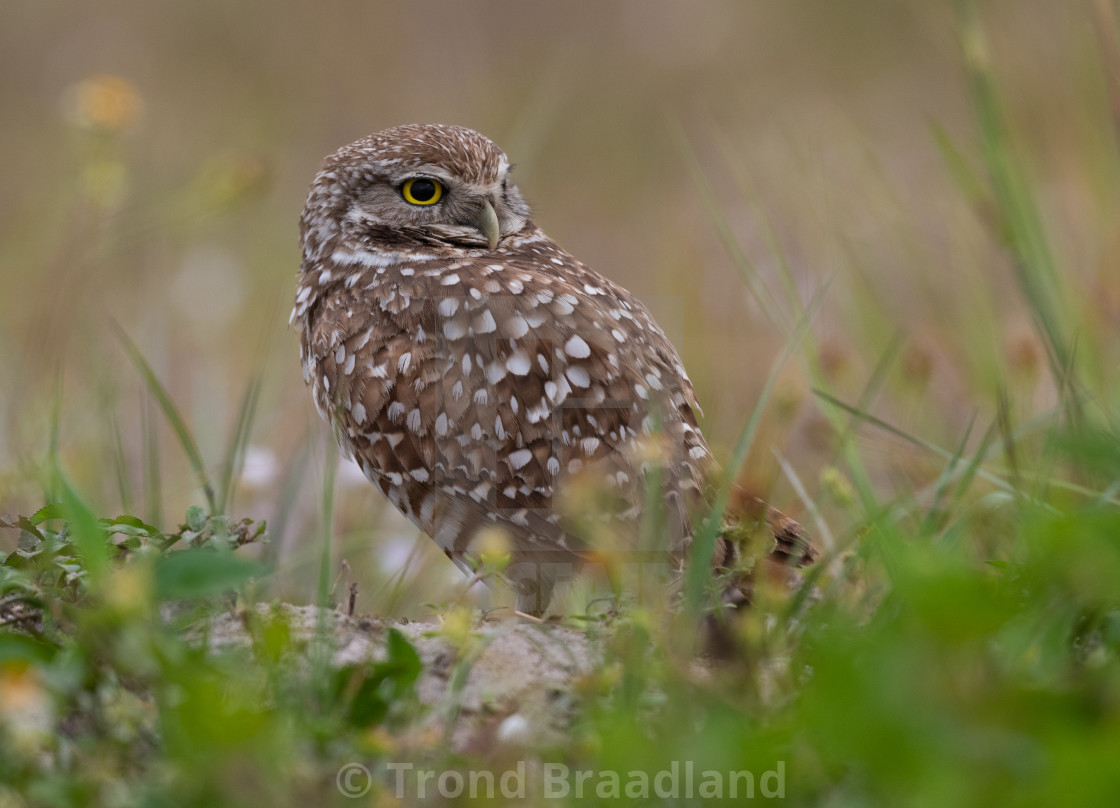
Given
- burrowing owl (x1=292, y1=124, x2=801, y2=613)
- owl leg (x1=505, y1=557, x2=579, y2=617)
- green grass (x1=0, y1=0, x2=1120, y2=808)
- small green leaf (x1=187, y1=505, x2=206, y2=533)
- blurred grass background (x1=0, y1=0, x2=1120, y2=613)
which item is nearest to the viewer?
green grass (x1=0, y1=0, x2=1120, y2=808)

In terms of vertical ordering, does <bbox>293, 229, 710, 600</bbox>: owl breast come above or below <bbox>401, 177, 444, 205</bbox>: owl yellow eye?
below

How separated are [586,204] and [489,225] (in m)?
7.47

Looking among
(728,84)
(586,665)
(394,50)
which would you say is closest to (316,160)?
(394,50)

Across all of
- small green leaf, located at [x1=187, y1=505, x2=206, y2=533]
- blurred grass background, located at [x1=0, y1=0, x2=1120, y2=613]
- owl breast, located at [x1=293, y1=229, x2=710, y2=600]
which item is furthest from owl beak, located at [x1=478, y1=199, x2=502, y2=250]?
small green leaf, located at [x1=187, y1=505, x2=206, y2=533]

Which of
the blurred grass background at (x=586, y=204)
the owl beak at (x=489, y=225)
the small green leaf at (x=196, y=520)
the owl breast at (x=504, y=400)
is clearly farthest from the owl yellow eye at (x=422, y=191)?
the small green leaf at (x=196, y=520)

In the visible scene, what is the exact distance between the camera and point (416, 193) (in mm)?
3758

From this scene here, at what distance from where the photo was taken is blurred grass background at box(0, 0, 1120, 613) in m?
3.99

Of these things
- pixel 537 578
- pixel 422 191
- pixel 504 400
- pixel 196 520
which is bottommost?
pixel 537 578

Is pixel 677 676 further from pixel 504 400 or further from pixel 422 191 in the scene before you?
pixel 422 191

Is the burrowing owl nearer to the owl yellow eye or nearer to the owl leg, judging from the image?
the owl leg

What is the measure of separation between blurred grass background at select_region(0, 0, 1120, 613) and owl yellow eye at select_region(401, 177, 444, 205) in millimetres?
565

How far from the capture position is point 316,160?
10898 millimetres

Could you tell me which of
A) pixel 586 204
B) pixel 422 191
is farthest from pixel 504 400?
pixel 586 204

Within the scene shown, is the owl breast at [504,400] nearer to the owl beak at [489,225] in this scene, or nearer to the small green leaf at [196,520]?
the owl beak at [489,225]
